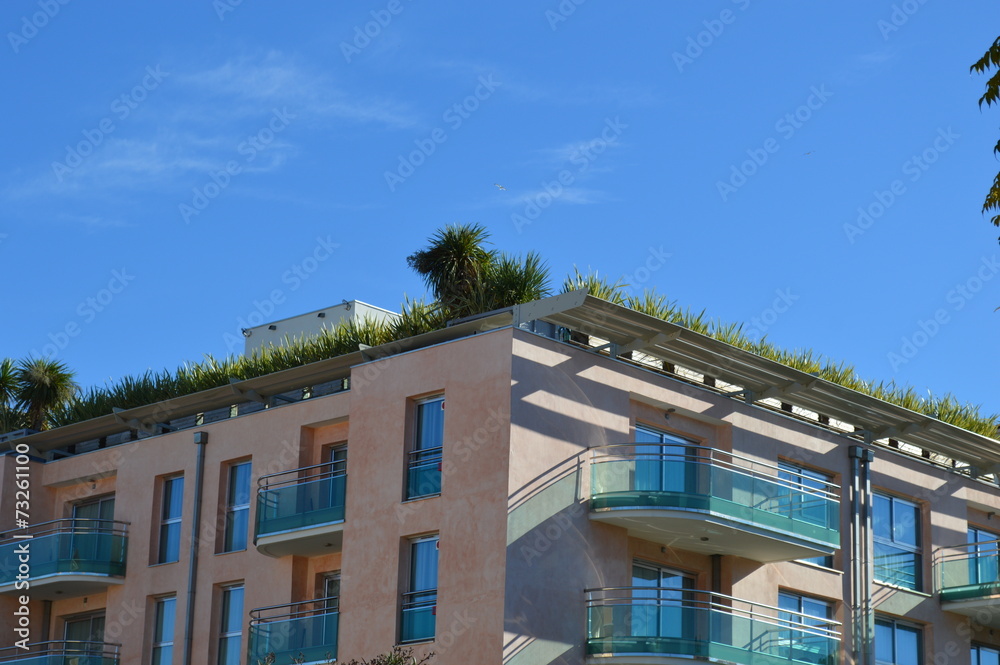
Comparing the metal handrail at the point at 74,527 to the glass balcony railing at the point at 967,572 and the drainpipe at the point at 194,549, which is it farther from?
the glass balcony railing at the point at 967,572

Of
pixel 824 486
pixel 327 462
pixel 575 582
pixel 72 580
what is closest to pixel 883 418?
pixel 824 486

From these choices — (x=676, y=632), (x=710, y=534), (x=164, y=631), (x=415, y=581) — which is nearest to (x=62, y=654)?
(x=164, y=631)

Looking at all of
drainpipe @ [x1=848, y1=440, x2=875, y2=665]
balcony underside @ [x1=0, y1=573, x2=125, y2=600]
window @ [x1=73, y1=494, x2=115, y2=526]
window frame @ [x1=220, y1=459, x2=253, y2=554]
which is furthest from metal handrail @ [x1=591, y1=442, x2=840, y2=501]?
window @ [x1=73, y1=494, x2=115, y2=526]

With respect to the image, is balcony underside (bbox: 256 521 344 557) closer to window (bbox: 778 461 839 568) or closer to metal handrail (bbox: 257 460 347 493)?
metal handrail (bbox: 257 460 347 493)

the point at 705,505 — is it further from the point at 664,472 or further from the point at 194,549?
the point at 194,549

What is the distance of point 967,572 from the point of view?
33.7 metres

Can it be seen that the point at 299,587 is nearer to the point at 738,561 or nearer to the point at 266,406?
the point at 266,406

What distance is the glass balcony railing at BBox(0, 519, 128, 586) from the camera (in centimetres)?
3297

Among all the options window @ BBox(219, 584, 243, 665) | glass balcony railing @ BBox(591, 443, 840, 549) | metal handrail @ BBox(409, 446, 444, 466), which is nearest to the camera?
glass balcony railing @ BBox(591, 443, 840, 549)

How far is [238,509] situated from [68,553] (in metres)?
3.92

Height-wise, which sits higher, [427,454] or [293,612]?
[427,454]

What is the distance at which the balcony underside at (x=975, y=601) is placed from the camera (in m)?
33.1

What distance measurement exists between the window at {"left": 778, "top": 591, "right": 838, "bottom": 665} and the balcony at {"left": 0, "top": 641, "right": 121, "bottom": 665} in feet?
44.0

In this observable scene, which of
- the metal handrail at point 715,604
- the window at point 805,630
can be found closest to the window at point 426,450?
the metal handrail at point 715,604
